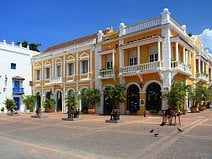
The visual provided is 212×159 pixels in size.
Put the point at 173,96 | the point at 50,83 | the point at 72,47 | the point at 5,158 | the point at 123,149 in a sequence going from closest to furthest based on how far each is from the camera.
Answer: the point at 5,158, the point at 123,149, the point at 173,96, the point at 72,47, the point at 50,83

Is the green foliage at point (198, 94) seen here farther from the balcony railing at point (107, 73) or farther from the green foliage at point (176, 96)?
the balcony railing at point (107, 73)

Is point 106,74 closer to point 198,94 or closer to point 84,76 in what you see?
point 84,76

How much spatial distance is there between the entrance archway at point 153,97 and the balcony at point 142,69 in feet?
5.29

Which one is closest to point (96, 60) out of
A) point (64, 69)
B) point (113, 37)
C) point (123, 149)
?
point (113, 37)

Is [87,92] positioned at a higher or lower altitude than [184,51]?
lower

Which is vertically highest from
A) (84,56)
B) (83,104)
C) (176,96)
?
(84,56)

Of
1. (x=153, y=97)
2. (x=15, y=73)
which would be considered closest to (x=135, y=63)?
(x=153, y=97)

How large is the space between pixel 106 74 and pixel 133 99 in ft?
13.4

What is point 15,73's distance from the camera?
120ft

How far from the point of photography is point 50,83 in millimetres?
34531

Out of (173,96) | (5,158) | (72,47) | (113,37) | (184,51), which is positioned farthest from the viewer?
(72,47)

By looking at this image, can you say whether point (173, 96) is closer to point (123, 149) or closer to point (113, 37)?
point (113, 37)

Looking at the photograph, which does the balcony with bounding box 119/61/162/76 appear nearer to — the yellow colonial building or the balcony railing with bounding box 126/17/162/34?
the yellow colonial building

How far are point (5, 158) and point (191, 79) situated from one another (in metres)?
24.5
